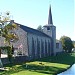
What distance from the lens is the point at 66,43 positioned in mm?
115125

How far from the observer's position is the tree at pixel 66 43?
112938mm

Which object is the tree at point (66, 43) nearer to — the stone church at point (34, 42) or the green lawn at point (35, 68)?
the stone church at point (34, 42)

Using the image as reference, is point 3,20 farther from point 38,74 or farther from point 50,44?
point 50,44

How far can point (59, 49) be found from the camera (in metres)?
110

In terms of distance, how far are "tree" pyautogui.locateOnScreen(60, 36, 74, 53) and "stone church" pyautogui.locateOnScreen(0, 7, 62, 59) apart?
78.5 feet

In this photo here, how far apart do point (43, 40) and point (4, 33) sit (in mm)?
40733

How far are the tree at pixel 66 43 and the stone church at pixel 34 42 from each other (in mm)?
23917

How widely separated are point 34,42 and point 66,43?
5141 centimetres

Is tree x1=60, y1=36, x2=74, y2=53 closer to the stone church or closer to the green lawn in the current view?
the stone church

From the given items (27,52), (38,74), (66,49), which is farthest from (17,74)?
(66,49)

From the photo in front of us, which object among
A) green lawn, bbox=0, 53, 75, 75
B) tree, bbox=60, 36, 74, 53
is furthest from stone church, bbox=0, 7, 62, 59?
tree, bbox=60, 36, 74, 53

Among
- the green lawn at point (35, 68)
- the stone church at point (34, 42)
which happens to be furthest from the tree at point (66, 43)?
the green lawn at point (35, 68)

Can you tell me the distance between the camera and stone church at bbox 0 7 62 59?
5928 centimetres

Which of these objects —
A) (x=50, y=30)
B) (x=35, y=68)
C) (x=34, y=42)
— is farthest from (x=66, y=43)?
(x=35, y=68)
